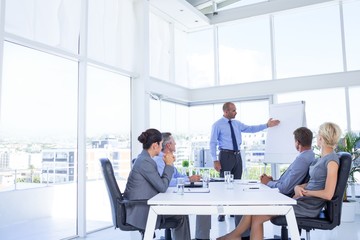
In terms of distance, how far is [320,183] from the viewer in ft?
8.18

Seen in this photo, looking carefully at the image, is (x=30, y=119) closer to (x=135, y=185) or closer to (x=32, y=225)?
(x=32, y=225)

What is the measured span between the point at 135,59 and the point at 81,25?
124cm

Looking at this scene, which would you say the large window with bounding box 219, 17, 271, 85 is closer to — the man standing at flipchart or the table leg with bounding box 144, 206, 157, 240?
the man standing at flipchart

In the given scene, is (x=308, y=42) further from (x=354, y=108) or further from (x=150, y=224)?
(x=150, y=224)

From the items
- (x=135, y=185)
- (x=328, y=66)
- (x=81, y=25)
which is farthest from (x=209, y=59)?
(x=135, y=185)

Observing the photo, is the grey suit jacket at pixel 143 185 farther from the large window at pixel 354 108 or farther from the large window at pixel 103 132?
the large window at pixel 354 108

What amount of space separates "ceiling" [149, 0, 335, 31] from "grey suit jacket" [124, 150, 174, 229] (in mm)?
3904

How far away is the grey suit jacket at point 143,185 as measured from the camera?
2504mm

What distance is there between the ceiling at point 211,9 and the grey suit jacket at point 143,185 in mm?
3904

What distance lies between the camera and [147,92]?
5.28 metres

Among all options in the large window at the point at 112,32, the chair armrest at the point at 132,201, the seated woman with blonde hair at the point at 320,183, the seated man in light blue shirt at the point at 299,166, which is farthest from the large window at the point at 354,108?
the chair armrest at the point at 132,201

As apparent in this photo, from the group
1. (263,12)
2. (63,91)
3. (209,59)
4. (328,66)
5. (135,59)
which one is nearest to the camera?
(63,91)

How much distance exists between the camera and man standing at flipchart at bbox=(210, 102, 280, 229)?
448cm

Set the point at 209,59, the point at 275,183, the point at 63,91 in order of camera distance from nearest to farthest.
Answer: the point at 275,183 → the point at 63,91 → the point at 209,59
